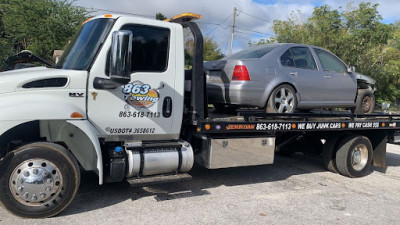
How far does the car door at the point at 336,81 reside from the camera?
22.4 feet

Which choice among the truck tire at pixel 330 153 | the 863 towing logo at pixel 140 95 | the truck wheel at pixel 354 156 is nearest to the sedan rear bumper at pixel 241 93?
the 863 towing logo at pixel 140 95

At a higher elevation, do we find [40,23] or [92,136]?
[40,23]

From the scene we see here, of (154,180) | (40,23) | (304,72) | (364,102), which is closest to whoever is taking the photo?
(154,180)

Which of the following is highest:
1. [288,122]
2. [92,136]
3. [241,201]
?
[288,122]

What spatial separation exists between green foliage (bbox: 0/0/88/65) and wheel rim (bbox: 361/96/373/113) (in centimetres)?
1636

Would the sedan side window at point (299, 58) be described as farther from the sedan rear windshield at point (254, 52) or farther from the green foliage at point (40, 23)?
the green foliage at point (40, 23)

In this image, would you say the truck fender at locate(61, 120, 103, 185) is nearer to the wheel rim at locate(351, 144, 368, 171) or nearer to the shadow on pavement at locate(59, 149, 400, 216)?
the shadow on pavement at locate(59, 149, 400, 216)

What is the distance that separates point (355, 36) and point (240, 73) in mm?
17863

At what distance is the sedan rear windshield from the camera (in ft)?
20.7

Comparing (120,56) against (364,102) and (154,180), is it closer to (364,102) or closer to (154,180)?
(154,180)

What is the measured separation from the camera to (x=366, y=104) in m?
7.52

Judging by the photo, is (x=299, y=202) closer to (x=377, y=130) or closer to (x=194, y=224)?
(x=194, y=224)

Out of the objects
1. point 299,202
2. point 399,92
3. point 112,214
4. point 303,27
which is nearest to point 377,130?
point 299,202

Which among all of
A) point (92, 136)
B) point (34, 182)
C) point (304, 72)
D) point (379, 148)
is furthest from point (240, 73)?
point (379, 148)
